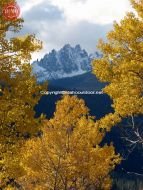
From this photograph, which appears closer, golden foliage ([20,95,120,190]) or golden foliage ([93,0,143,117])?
golden foliage ([93,0,143,117])

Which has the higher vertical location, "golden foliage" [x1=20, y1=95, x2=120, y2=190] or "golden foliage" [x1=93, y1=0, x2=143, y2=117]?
"golden foliage" [x1=93, y1=0, x2=143, y2=117]

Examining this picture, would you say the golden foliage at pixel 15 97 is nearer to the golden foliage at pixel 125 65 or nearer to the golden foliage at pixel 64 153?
the golden foliage at pixel 125 65

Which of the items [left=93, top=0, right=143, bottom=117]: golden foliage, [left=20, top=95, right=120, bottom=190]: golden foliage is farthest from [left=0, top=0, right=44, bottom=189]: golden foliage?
[left=20, top=95, right=120, bottom=190]: golden foliage

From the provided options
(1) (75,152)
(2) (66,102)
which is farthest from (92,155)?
(2) (66,102)

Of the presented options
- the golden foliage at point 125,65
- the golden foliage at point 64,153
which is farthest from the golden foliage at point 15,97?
the golden foliage at point 64,153

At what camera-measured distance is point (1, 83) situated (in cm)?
1920

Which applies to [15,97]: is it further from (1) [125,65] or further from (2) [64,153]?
(2) [64,153]

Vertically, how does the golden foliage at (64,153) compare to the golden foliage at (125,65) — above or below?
below

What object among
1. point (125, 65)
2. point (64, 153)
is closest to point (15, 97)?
point (125, 65)

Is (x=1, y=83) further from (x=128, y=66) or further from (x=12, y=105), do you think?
(x=128, y=66)

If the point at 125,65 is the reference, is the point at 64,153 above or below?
below

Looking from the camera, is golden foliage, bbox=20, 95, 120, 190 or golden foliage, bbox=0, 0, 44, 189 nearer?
golden foliage, bbox=0, 0, 44, 189

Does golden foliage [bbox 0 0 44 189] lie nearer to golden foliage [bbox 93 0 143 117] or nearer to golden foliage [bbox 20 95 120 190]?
golden foliage [bbox 93 0 143 117]

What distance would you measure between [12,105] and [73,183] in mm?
13826
